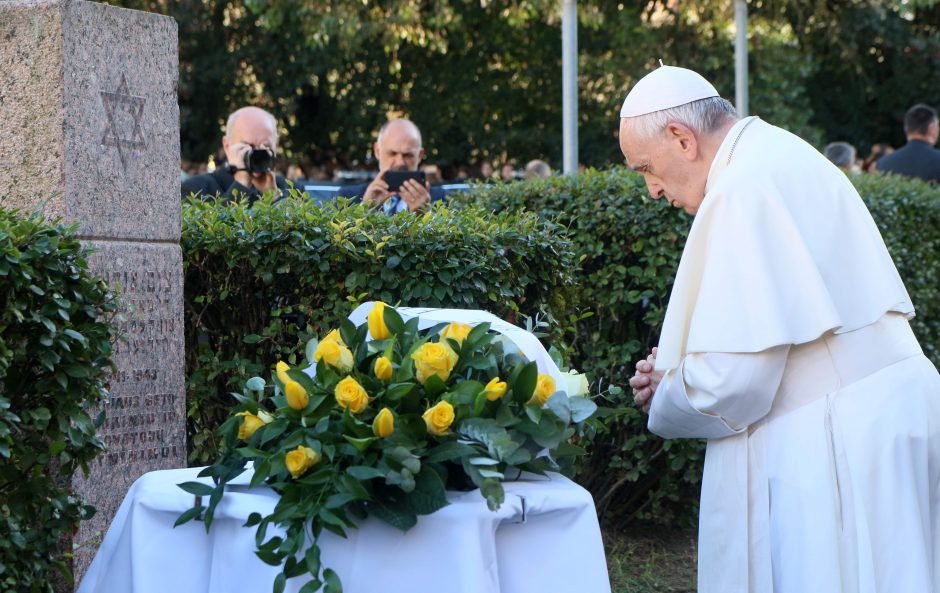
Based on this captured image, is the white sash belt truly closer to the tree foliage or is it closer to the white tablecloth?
the white tablecloth

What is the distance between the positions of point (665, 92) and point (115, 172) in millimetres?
1888

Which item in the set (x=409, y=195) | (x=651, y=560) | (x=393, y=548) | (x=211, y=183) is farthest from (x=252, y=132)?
(x=393, y=548)

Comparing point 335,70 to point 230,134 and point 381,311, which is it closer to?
point 230,134

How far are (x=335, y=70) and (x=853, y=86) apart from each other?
10.8 metres

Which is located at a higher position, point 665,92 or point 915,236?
point 665,92

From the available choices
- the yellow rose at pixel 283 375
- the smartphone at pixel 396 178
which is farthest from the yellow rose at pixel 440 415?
the smartphone at pixel 396 178

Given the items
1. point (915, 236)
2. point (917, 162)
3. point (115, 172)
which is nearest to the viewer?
point (115, 172)

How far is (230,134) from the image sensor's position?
23.8 feet

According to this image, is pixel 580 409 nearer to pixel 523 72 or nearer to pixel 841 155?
pixel 841 155

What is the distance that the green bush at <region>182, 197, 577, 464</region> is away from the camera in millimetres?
4727

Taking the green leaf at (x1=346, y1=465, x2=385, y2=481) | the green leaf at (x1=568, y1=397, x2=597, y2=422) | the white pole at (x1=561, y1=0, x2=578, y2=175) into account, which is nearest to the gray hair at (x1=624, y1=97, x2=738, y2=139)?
the green leaf at (x1=568, y1=397, x2=597, y2=422)

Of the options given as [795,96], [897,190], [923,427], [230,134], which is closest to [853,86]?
[795,96]

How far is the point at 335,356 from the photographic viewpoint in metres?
3.01

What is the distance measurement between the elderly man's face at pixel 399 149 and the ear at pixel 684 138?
3.84 metres
